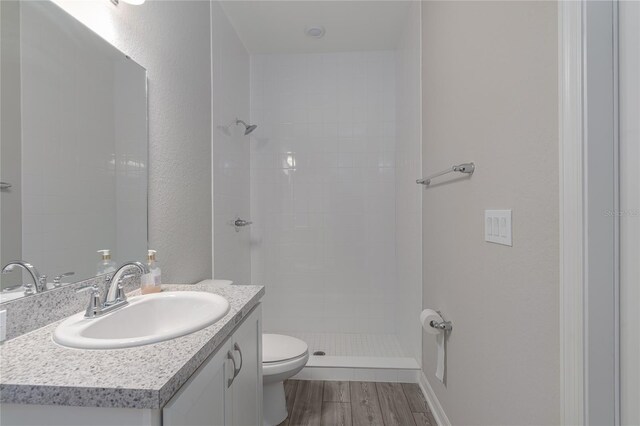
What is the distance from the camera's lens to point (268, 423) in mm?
1611

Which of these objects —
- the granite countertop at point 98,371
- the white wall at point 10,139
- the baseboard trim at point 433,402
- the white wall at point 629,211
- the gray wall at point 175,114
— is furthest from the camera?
the baseboard trim at point 433,402

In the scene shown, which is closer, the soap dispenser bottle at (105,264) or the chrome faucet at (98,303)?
the chrome faucet at (98,303)

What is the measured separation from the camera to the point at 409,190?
2.22 meters

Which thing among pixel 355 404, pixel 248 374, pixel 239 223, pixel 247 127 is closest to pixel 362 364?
pixel 355 404

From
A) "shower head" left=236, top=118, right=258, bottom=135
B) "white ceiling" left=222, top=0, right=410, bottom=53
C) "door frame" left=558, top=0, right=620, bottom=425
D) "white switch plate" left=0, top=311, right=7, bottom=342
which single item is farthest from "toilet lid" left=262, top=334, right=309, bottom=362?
"white ceiling" left=222, top=0, right=410, bottom=53

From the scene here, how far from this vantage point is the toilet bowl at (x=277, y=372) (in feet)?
5.14

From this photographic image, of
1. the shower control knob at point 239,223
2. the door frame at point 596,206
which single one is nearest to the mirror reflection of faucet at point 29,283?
the door frame at point 596,206

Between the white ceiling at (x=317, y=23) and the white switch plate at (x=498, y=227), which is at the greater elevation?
the white ceiling at (x=317, y=23)

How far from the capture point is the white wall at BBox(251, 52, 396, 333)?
2.69m

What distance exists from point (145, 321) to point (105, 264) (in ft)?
0.83

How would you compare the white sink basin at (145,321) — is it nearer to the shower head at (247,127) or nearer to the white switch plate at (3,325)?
the white switch plate at (3,325)

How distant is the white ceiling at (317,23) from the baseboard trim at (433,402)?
242 centimetres

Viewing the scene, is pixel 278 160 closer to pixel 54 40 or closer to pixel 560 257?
pixel 54 40

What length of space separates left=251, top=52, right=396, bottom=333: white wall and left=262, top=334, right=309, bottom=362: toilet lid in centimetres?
94
